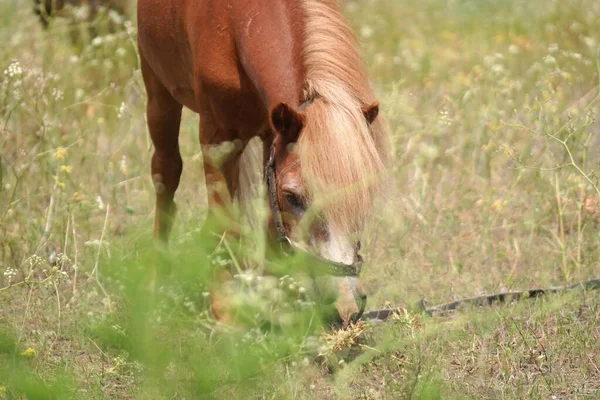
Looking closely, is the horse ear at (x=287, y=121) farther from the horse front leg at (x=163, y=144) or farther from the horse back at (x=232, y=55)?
the horse front leg at (x=163, y=144)

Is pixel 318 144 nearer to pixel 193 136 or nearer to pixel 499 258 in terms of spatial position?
pixel 499 258

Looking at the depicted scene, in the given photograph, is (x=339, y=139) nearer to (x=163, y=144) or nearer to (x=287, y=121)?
(x=287, y=121)

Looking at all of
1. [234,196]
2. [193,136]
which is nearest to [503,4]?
[193,136]

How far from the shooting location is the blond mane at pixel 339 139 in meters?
3.04

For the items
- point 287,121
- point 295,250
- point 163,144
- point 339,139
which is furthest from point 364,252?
point 339,139

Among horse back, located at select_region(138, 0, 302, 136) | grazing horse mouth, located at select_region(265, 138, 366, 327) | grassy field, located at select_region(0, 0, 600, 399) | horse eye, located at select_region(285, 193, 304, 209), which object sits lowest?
grassy field, located at select_region(0, 0, 600, 399)

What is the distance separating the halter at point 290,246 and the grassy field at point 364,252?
0.46 feet

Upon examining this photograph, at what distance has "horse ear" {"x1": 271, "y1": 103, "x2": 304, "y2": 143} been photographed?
10.3ft

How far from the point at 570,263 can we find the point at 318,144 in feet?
6.55

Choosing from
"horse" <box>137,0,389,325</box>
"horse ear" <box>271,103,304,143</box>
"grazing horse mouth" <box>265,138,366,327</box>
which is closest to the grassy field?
"grazing horse mouth" <box>265,138,366,327</box>

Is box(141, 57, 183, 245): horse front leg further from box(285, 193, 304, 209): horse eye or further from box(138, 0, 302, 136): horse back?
box(285, 193, 304, 209): horse eye

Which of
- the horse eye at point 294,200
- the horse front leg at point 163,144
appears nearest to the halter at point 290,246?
the horse eye at point 294,200

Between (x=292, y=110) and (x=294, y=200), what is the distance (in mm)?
320

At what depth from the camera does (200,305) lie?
13.6 feet
